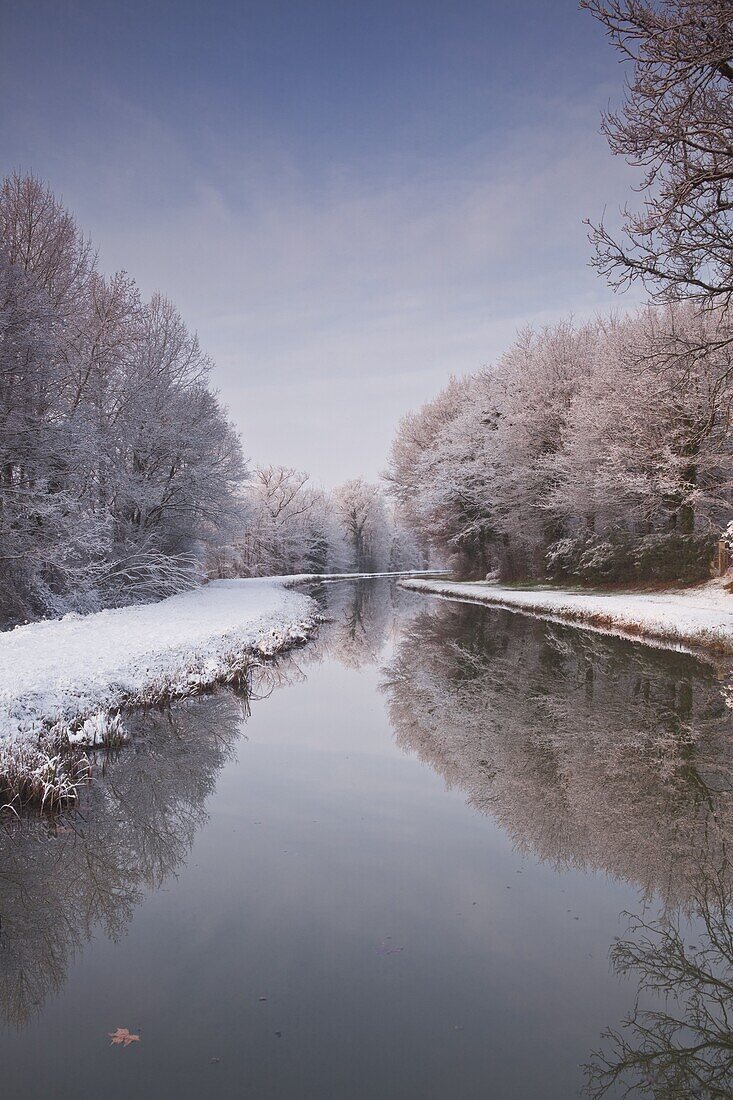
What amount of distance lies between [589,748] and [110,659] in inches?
308

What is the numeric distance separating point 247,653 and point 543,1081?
13070mm

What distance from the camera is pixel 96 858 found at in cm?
569

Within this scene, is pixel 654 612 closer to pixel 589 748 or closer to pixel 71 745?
pixel 589 748

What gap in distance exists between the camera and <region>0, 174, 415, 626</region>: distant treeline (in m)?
17.8

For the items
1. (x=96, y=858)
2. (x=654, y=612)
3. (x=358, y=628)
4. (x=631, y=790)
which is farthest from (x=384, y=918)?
(x=358, y=628)

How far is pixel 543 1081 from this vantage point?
3.18 m

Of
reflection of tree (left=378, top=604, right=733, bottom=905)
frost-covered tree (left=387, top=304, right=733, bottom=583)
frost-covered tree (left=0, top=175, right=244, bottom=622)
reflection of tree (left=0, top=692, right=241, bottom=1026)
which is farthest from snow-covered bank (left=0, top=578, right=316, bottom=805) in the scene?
frost-covered tree (left=387, top=304, right=733, bottom=583)

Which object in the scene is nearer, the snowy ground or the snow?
the snowy ground

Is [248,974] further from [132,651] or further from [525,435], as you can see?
[525,435]

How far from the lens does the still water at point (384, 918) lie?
334 centimetres

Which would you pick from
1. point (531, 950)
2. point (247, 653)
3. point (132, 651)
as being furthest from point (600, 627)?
point (531, 950)

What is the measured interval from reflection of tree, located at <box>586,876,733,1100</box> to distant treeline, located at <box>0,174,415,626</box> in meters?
16.6

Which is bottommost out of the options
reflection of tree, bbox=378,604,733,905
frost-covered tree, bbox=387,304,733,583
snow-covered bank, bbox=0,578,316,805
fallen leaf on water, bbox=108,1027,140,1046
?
fallen leaf on water, bbox=108,1027,140,1046

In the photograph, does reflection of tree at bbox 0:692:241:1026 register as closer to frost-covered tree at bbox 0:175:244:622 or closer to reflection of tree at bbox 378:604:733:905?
reflection of tree at bbox 378:604:733:905
